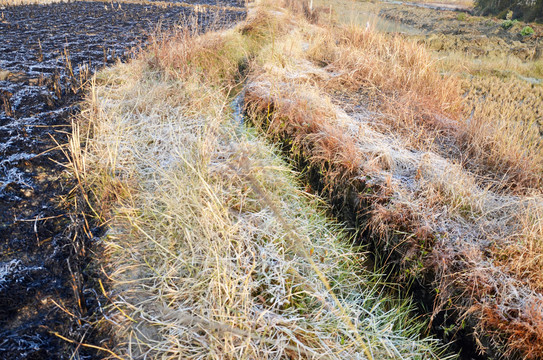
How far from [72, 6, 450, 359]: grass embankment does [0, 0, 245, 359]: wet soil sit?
0.18 m

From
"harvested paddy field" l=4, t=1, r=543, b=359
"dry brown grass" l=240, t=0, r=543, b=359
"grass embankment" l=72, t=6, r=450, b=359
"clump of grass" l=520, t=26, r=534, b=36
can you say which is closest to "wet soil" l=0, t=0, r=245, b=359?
"harvested paddy field" l=4, t=1, r=543, b=359

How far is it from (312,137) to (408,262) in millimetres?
1776

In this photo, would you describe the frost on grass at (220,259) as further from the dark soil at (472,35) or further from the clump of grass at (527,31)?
the clump of grass at (527,31)

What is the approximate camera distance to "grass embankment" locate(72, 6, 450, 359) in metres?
1.99

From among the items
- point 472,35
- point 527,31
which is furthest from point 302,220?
point 527,31

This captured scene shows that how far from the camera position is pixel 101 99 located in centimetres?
430

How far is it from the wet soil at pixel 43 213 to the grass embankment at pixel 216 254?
0.18 metres

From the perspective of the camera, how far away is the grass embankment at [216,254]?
199 centimetres

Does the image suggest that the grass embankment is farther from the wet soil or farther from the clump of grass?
the clump of grass

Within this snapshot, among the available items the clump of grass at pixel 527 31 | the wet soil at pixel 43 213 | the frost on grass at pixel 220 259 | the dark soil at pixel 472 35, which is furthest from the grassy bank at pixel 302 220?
the clump of grass at pixel 527 31

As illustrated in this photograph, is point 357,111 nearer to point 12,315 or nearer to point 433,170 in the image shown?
point 433,170

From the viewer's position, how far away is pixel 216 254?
2188 millimetres

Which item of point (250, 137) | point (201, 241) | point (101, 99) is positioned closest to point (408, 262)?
point (201, 241)

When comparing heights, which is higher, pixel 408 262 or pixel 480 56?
pixel 480 56
